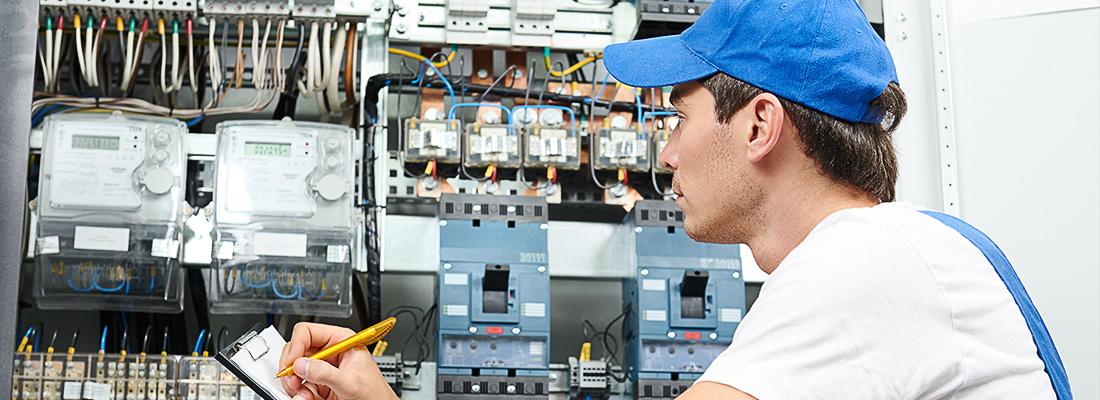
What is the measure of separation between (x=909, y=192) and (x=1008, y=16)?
520 millimetres

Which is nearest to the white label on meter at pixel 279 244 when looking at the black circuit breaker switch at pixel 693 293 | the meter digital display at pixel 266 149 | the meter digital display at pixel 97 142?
the meter digital display at pixel 266 149

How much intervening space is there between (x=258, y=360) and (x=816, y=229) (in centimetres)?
75

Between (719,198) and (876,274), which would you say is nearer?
(876,274)

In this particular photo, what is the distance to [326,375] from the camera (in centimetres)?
127

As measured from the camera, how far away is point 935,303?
0.94 metres

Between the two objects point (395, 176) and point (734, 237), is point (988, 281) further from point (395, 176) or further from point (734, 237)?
point (395, 176)

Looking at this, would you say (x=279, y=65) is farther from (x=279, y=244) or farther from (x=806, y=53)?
(x=806, y=53)

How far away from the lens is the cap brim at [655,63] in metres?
1.29

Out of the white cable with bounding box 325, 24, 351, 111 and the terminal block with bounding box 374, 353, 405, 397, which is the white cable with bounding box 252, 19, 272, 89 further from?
the terminal block with bounding box 374, 353, 405, 397

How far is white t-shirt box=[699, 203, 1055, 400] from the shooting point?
2.98 feet

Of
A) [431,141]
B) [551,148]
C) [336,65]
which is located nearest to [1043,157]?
[551,148]

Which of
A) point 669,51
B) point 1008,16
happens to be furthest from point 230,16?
point 1008,16

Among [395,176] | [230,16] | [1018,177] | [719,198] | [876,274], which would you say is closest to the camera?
[876,274]

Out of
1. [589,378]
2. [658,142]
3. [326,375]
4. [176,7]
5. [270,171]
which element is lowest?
[589,378]
